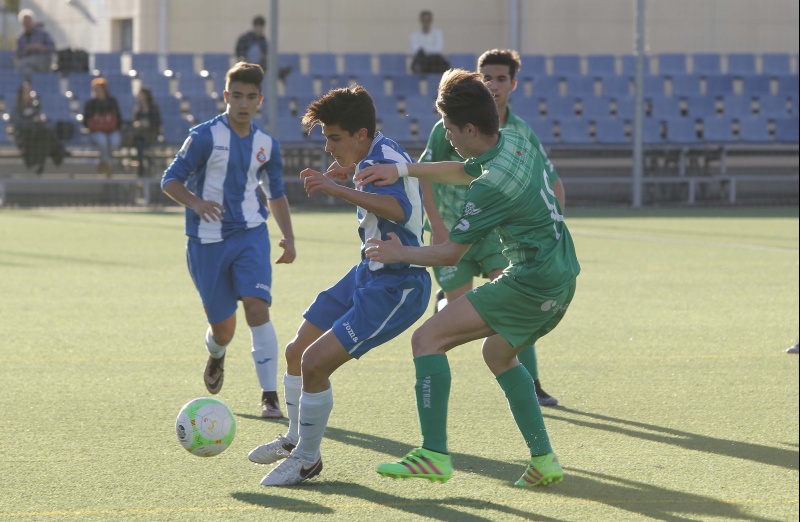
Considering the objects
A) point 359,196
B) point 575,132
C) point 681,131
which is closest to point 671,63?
point 681,131

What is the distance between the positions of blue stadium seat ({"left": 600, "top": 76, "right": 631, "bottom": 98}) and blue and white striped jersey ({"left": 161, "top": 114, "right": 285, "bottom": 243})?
1630cm

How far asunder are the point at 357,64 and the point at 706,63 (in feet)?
21.5

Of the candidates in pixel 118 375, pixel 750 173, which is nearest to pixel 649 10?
pixel 750 173

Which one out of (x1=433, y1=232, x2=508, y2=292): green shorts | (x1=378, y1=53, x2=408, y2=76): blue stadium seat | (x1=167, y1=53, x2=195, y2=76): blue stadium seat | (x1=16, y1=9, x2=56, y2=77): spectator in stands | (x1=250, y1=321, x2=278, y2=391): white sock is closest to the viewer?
(x1=250, y1=321, x2=278, y2=391): white sock

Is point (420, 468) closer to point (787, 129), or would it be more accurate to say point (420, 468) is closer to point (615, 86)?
point (615, 86)

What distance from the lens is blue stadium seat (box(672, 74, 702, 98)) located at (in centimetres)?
2198

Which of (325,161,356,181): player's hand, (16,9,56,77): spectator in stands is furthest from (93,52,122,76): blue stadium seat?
(325,161,356,181): player's hand

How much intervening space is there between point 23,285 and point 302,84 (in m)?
10.6

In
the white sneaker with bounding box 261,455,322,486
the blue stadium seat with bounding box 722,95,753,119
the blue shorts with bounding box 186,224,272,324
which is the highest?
the blue stadium seat with bounding box 722,95,753,119

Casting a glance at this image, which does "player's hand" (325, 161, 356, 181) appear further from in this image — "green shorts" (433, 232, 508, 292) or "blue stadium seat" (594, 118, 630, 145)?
"blue stadium seat" (594, 118, 630, 145)

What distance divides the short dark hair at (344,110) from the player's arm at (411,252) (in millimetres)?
445

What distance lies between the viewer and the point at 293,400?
4.88 m

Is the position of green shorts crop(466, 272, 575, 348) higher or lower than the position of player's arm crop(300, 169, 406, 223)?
lower

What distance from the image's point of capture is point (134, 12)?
24.0 m
